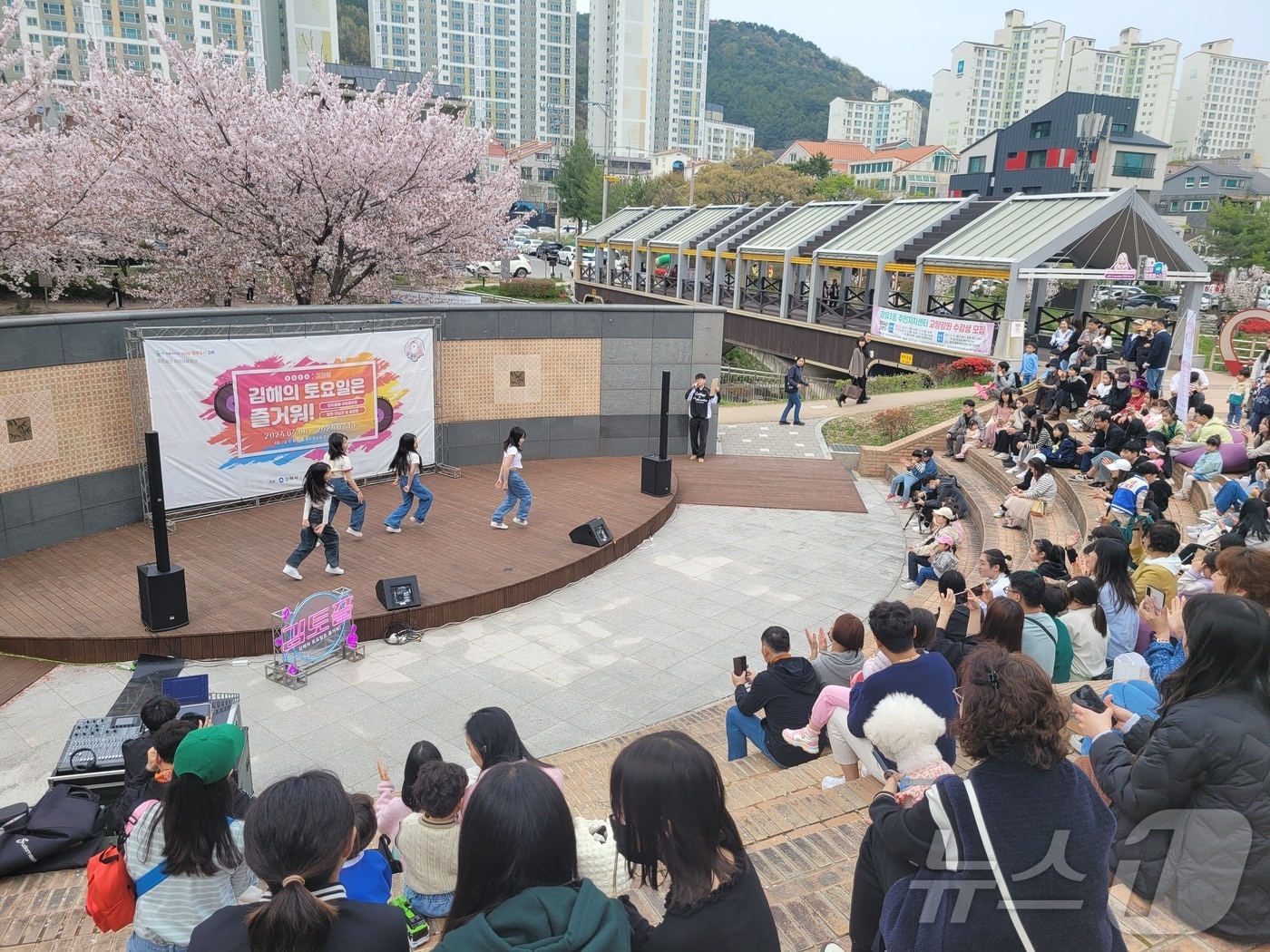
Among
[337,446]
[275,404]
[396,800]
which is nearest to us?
[396,800]

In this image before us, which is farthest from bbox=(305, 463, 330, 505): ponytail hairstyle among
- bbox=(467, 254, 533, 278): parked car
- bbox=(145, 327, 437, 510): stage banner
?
bbox=(467, 254, 533, 278): parked car

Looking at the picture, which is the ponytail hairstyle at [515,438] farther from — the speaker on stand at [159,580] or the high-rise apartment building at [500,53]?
the high-rise apartment building at [500,53]

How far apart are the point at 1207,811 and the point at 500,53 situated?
184 meters

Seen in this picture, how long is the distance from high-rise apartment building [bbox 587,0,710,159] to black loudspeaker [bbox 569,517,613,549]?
135056 millimetres

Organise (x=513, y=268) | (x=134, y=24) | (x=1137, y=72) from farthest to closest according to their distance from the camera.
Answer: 1. (x=1137, y=72)
2. (x=134, y=24)
3. (x=513, y=268)

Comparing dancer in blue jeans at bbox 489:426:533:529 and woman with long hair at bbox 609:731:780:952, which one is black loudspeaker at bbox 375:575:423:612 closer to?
dancer in blue jeans at bbox 489:426:533:529

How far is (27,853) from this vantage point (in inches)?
210

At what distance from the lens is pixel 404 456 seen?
12281mm

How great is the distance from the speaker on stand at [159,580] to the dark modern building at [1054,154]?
217ft

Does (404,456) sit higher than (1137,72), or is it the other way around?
(1137,72)

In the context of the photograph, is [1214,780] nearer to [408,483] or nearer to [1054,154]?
[408,483]

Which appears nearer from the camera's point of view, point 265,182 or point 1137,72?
point 265,182

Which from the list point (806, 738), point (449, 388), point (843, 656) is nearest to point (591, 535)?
point (449, 388)

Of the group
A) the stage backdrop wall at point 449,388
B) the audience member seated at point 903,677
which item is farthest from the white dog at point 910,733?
the stage backdrop wall at point 449,388
